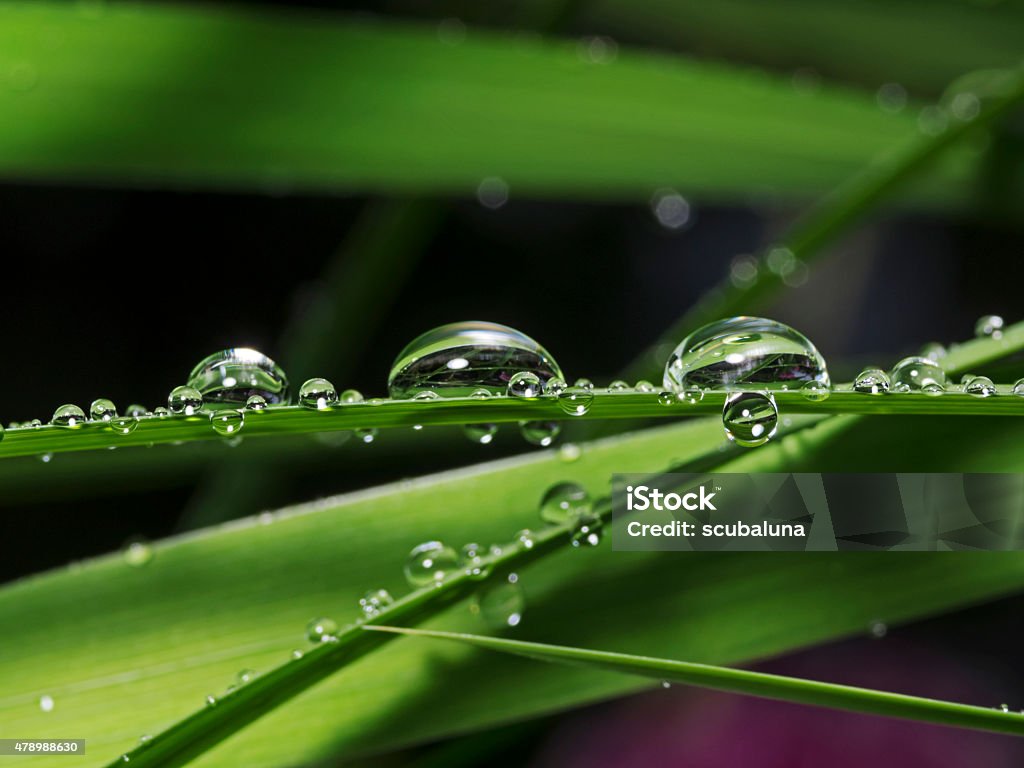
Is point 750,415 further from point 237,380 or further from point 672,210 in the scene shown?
point 672,210

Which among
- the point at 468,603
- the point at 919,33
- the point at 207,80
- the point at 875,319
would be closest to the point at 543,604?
the point at 468,603

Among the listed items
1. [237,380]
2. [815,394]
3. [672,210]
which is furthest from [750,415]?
[672,210]

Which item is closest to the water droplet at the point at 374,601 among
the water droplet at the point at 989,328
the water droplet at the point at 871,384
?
the water droplet at the point at 871,384

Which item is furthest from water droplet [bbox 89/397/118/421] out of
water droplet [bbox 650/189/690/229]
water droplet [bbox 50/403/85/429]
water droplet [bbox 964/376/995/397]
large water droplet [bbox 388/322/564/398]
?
water droplet [bbox 650/189/690/229]

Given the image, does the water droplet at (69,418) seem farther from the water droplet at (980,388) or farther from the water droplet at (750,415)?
the water droplet at (980,388)

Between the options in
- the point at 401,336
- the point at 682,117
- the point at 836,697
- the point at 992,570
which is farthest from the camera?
the point at 401,336

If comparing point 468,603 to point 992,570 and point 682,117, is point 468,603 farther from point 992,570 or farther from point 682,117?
point 682,117

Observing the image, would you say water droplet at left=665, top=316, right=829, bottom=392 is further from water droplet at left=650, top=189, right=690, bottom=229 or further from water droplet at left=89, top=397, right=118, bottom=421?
water droplet at left=650, top=189, right=690, bottom=229
